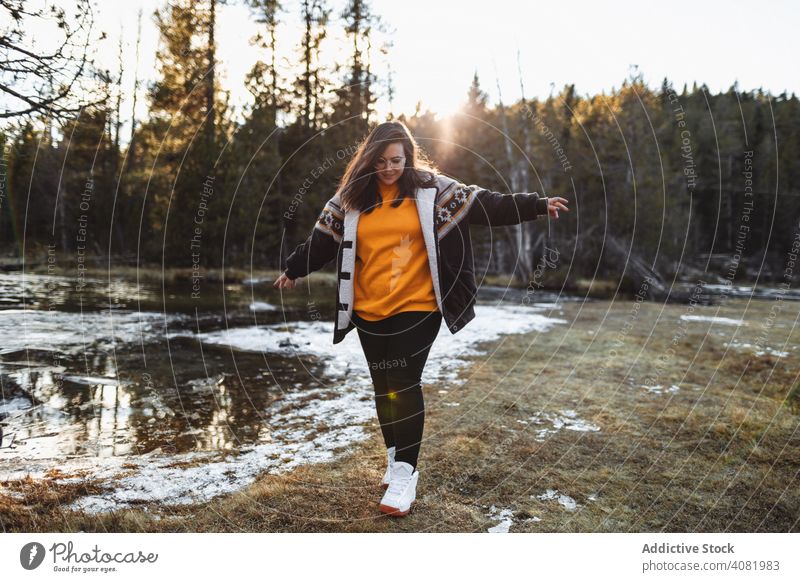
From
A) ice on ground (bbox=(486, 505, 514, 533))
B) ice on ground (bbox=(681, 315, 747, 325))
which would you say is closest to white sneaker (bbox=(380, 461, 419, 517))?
ice on ground (bbox=(486, 505, 514, 533))

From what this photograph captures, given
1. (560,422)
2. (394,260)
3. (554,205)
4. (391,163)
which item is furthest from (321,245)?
(560,422)

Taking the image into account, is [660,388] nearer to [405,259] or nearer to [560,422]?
[560,422]

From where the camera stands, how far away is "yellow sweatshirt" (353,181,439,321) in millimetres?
3281

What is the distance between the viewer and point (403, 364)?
3230mm

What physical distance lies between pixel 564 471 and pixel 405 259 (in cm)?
184

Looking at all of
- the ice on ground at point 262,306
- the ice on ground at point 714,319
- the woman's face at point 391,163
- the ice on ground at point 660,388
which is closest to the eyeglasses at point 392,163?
the woman's face at point 391,163

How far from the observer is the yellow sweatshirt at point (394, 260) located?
3281mm

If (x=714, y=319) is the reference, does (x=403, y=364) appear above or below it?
above

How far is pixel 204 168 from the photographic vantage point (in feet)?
46.8

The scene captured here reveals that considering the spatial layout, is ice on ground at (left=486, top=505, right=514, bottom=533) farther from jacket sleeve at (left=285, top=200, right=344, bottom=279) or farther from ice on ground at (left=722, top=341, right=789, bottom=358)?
ice on ground at (left=722, top=341, right=789, bottom=358)
